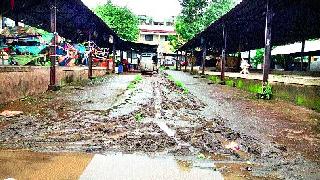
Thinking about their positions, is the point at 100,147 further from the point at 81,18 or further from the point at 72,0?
the point at 81,18

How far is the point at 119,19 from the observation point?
157 ft

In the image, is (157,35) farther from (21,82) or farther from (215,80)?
(21,82)

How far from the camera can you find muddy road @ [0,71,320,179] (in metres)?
3.99

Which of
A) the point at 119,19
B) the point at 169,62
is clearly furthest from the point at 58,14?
the point at 169,62

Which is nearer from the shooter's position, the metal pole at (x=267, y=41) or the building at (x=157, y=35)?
the metal pole at (x=267, y=41)

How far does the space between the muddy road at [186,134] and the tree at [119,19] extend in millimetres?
40551

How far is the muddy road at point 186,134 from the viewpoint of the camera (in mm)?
Answer: 3994

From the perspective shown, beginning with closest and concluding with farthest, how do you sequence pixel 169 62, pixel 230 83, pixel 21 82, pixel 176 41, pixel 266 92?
pixel 21 82 → pixel 266 92 → pixel 230 83 → pixel 176 41 → pixel 169 62

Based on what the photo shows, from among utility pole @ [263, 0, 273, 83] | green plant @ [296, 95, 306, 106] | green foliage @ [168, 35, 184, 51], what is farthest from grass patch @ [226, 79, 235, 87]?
green foliage @ [168, 35, 184, 51]

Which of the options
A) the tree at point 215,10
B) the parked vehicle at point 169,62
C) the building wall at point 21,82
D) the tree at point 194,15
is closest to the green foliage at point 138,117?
the building wall at point 21,82

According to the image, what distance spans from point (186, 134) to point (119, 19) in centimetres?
4430

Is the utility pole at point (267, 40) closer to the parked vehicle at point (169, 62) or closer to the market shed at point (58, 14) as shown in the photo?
the market shed at point (58, 14)

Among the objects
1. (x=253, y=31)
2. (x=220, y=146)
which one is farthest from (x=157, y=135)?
(x=253, y=31)

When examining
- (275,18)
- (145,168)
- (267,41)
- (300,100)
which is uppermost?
(275,18)
